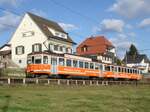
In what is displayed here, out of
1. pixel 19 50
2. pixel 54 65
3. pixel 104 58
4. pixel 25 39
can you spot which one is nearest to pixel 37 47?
pixel 25 39

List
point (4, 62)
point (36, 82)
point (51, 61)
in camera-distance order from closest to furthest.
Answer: point (36, 82), point (51, 61), point (4, 62)

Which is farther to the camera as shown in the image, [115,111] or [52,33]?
[52,33]

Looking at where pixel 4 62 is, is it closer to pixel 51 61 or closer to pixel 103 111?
pixel 51 61

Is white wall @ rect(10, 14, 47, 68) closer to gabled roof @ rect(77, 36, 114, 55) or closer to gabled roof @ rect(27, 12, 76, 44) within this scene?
gabled roof @ rect(27, 12, 76, 44)

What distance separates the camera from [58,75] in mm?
37312

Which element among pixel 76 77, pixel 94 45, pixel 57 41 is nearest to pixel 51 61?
pixel 76 77

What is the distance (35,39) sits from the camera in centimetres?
6141

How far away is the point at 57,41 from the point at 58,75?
83.6 ft

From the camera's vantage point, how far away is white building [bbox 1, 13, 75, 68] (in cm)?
6047

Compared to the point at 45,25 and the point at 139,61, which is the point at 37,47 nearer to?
the point at 45,25

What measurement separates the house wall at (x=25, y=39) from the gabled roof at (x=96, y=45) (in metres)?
26.2

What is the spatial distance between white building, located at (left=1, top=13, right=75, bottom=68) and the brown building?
24174 millimetres

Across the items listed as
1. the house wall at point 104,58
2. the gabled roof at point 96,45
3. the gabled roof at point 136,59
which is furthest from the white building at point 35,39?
the gabled roof at point 136,59

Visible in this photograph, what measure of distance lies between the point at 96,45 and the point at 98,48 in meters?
1.63
